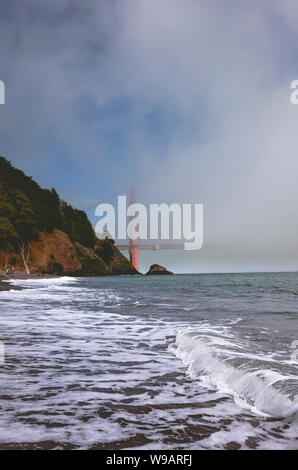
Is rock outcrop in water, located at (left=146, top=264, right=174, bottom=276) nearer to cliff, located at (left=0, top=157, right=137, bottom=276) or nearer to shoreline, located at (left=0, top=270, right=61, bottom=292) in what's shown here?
cliff, located at (left=0, top=157, right=137, bottom=276)

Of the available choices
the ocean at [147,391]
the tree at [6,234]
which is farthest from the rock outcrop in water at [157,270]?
the ocean at [147,391]

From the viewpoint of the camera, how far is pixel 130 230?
12400cm

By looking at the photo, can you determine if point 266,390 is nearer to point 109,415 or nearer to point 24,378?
point 109,415

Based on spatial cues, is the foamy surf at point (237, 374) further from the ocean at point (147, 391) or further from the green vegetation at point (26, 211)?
the green vegetation at point (26, 211)

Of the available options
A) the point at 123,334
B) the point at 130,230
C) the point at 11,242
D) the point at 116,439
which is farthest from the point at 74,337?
the point at 130,230

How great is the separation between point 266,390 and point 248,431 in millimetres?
1058

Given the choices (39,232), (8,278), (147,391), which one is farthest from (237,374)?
(39,232)

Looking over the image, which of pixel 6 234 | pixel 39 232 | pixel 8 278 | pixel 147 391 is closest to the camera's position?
pixel 147 391

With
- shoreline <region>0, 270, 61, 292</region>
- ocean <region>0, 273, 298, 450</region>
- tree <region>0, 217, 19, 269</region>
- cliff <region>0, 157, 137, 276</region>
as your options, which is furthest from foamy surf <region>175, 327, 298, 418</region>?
cliff <region>0, 157, 137, 276</region>

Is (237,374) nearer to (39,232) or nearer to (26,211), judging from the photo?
(26,211)

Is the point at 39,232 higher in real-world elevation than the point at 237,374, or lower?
higher

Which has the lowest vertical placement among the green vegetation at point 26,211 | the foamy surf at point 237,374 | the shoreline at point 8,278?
the shoreline at point 8,278

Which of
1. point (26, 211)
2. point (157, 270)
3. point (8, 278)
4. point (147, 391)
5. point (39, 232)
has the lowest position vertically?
point (157, 270)

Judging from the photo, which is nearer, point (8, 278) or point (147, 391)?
point (147, 391)
